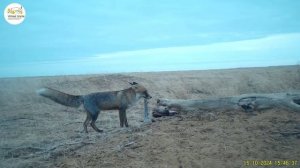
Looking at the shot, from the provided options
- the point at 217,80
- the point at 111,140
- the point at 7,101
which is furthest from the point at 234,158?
the point at 217,80

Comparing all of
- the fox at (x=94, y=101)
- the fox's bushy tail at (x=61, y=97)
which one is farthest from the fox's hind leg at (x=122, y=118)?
the fox's bushy tail at (x=61, y=97)

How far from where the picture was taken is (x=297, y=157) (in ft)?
20.8

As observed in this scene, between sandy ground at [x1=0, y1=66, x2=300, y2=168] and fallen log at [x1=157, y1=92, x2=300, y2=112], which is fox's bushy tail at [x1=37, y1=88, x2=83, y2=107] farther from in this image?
fallen log at [x1=157, y1=92, x2=300, y2=112]

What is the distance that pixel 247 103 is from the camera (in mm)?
9656

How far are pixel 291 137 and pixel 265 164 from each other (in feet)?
5.00

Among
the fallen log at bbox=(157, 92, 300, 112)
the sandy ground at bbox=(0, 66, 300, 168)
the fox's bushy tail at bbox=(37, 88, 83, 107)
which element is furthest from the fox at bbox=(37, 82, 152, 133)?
the fallen log at bbox=(157, 92, 300, 112)

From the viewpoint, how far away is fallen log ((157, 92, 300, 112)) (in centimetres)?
935

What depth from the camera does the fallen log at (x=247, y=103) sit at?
9352mm

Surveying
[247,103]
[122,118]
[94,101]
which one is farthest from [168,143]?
[94,101]

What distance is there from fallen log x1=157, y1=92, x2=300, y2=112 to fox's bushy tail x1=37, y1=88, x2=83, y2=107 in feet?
11.3

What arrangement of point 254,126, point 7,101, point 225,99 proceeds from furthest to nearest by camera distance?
point 7,101 < point 225,99 < point 254,126

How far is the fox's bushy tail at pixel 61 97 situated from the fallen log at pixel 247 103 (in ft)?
11.3

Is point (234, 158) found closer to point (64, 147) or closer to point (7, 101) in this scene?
point (64, 147)

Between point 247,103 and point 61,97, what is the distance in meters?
6.25
